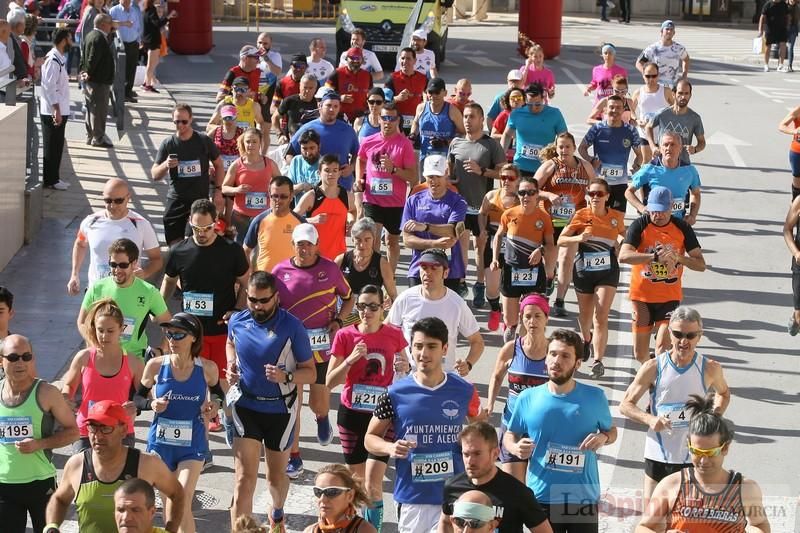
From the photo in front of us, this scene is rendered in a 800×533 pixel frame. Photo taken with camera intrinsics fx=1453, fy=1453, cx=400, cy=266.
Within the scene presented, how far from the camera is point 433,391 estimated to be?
8.05m

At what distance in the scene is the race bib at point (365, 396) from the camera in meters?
9.30

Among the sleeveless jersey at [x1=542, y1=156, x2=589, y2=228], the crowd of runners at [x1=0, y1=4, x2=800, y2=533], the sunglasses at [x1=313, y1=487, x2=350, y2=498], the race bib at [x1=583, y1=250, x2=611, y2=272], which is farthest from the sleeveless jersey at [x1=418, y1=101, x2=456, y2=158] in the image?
the sunglasses at [x1=313, y1=487, x2=350, y2=498]

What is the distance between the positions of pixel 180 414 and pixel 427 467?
1.73 meters

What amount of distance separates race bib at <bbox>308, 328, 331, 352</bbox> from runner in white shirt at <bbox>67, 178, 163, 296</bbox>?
1.48 meters

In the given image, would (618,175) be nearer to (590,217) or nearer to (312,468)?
(590,217)

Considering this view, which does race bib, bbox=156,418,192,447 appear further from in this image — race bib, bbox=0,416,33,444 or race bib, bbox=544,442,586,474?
race bib, bbox=544,442,586,474

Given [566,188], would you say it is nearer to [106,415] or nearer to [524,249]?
[524,249]

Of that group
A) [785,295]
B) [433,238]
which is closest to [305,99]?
[433,238]

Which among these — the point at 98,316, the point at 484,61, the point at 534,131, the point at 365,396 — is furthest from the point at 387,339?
the point at 484,61

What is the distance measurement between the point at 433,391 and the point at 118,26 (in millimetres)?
16575

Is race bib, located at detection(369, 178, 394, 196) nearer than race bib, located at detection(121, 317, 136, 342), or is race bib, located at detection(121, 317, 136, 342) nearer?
race bib, located at detection(121, 317, 136, 342)

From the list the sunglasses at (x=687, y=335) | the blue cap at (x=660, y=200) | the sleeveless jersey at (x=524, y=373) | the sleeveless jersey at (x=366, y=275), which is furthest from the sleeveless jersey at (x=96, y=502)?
the blue cap at (x=660, y=200)

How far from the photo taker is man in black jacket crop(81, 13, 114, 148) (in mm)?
19516

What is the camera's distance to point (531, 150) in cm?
1529
